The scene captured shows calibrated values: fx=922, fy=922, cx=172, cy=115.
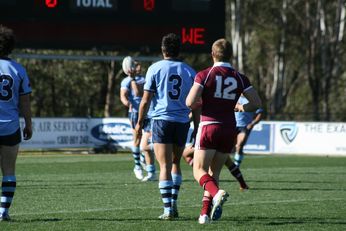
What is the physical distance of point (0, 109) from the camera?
10.5 m

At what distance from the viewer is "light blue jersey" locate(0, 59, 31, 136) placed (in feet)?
34.3

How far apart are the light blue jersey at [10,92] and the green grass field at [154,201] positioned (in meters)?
1.13

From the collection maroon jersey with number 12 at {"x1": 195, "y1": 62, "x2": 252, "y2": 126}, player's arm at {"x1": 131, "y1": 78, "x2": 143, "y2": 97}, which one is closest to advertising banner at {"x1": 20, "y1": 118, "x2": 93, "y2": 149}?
player's arm at {"x1": 131, "y1": 78, "x2": 143, "y2": 97}

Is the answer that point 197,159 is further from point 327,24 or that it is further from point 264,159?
point 327,24

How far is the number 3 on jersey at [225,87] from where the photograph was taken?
10.5 metres

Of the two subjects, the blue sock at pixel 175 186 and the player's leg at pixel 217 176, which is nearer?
the player's leg at pixel 217 176

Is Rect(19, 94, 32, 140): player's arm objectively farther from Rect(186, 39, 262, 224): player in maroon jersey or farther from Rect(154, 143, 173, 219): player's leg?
Rect(186, 39, 262, 224): player in maroon jersey

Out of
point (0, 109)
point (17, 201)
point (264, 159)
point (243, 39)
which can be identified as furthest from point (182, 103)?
point (243, 39)

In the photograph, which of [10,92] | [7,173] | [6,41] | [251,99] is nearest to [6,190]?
[7,173]

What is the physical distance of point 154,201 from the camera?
13.4m

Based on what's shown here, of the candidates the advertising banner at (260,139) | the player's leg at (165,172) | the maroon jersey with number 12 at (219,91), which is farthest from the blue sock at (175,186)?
the advertising banner at (260,139)

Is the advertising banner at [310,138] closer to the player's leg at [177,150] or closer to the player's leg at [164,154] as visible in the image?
the player's leg at [177,150]

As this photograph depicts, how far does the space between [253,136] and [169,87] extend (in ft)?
68.5

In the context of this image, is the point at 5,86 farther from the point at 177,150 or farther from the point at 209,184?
the point at 209,184
